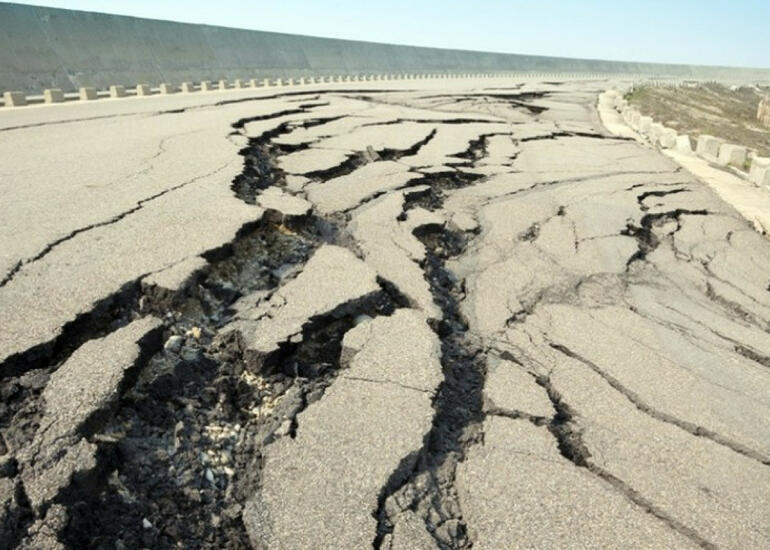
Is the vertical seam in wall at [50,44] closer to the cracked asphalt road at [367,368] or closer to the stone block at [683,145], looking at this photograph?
the cracked asphalt road at [367,368]

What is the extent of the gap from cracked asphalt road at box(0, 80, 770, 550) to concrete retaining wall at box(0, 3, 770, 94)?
12363 millimetres

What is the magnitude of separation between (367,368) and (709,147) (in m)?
7.72

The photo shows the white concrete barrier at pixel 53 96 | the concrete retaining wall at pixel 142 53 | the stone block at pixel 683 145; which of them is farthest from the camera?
the concrete retaining wall at pixel 142 53

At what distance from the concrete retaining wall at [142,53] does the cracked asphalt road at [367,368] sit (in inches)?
487

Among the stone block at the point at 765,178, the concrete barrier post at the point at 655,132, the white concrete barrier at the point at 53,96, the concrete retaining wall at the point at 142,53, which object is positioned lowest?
the stone block at the point at 765,178

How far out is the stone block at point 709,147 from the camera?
25.9 feet

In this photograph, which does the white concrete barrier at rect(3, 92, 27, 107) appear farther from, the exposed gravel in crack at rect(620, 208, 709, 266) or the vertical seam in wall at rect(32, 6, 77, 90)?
the exposed gravel in crack at rect(620, 208, 709, 266)

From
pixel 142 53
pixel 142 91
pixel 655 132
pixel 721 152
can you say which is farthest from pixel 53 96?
pixel 721 152

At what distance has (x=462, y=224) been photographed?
13.1 ft

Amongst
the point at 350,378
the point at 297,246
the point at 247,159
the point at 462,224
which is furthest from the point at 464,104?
the point at 350,378

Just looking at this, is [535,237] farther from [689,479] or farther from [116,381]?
[116,381]

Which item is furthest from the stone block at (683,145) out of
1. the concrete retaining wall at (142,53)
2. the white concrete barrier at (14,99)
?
the concrete retaining wall at (142,53)

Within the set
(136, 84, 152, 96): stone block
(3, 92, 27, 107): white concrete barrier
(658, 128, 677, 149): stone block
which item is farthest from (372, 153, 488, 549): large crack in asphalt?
(136, 84, 152, 96): stone block

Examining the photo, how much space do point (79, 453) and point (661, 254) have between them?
367 cm
